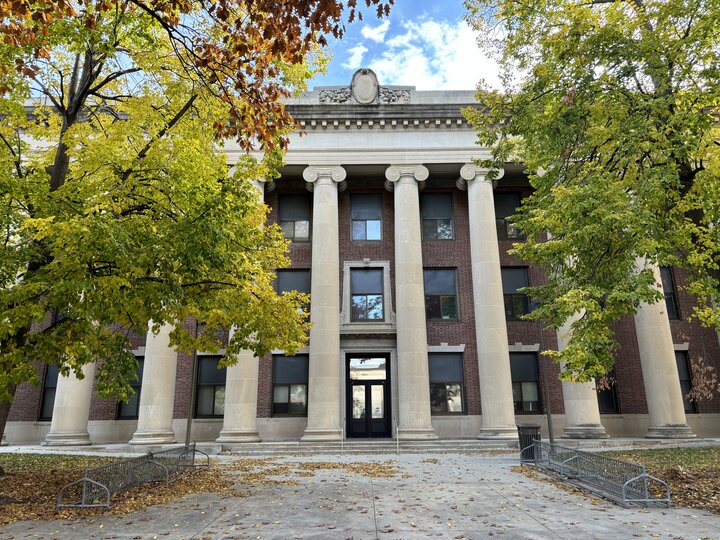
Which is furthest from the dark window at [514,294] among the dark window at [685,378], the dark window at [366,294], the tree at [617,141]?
the tree at [617,141]

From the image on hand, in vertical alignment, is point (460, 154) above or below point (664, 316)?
above

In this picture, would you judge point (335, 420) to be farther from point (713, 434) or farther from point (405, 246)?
point (713, 434)

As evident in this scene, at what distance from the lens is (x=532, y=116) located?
11.8 metres

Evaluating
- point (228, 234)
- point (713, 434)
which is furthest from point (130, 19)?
point (713, 434)

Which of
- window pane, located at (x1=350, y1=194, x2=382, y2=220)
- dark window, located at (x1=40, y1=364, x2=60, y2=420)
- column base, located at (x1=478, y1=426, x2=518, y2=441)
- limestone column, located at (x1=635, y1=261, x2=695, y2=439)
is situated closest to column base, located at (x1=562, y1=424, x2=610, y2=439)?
column base, located at (x1=478, y1=426, x2=518, y2=441)

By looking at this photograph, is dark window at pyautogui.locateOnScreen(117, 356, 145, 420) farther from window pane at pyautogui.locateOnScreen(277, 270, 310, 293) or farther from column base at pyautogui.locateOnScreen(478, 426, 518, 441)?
column base at pyautogui.locateOnScreen(478, 426, 518, 441)

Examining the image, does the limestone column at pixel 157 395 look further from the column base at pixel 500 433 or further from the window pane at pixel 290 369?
the column base at pixel 500 433

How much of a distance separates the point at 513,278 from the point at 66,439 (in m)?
21.4

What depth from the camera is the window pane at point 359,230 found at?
25.1 meters

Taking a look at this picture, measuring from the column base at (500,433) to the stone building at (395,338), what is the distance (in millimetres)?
77

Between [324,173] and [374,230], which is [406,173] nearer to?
[374,230]

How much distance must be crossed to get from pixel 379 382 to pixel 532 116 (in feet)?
48.4

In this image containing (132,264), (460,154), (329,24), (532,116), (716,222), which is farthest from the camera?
(460,154)

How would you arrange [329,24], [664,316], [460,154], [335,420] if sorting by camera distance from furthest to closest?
[460,154]
[664,316]
[335,420]
[329,24]
